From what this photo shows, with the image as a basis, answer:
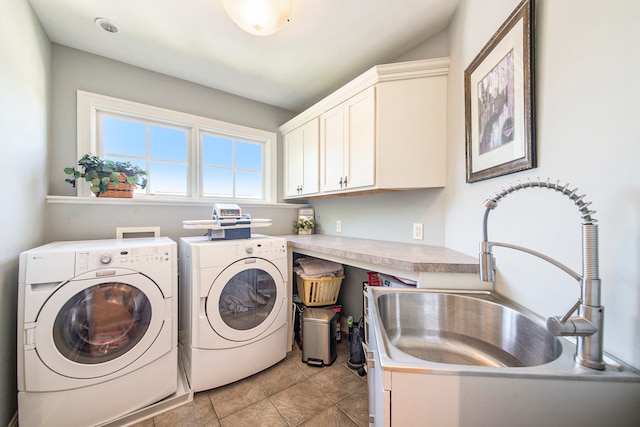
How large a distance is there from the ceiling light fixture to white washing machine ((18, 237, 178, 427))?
137cm

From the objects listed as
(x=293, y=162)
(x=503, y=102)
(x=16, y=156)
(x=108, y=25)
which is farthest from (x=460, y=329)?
(x=108, y=25)

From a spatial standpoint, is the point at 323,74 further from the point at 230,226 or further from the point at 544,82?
the point at 544,82

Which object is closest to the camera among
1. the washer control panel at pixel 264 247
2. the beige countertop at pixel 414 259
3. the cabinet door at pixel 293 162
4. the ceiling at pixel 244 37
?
the beige countertop at pixel 414 259

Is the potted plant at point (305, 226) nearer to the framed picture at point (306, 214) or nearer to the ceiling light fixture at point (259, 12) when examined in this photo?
the framed picture at point (306, 214)

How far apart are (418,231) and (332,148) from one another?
101cm

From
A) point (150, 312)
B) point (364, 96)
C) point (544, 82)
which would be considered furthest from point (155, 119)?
point (544, 82)

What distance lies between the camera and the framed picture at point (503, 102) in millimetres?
901

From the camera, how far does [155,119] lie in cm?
218

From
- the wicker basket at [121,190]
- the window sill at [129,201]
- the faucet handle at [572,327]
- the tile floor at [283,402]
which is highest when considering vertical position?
the wicker basket at [121,190]

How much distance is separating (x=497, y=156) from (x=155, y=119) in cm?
266

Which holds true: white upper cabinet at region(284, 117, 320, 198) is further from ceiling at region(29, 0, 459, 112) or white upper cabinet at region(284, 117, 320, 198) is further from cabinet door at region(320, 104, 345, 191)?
ceiling at region(29, 0, 459, 112)

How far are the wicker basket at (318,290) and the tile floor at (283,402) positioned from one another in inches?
19.4

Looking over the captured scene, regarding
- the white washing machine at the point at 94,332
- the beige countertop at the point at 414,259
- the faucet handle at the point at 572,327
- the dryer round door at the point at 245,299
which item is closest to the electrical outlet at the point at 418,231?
the beige countertop at the point at 414,259

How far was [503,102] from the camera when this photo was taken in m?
1.05
